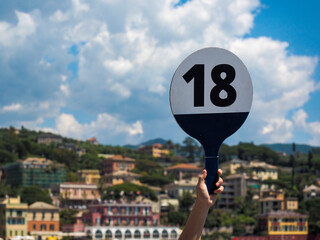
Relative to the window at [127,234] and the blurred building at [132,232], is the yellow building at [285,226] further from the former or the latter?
the window at [127,234]

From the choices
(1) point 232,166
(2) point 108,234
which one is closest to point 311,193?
(1) point 232,166

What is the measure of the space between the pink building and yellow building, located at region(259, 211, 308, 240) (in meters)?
14.1

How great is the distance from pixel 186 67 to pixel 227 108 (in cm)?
33

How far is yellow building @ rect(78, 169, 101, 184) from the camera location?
124 m

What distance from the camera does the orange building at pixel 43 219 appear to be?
267 feet

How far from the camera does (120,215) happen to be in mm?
84438

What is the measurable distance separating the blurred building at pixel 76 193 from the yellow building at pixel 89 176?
45.9 ft

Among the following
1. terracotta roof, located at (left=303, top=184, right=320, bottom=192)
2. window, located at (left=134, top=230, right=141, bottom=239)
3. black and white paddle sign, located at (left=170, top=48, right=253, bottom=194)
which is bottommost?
window, located at (left=134, top=230, right=141, bottom=239)

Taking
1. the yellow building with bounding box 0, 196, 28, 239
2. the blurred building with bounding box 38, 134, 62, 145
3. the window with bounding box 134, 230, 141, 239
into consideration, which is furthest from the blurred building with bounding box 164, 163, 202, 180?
the yellow building with bounding box 0, 196, 28, 239

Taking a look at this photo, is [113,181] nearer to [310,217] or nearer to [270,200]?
[270,200]

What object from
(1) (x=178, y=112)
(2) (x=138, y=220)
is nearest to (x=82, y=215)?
(2) (x=138, y=220)

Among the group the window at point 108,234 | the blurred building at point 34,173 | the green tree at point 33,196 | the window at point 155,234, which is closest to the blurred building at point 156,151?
the blurred building at point 34,173

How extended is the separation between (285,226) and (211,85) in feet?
285

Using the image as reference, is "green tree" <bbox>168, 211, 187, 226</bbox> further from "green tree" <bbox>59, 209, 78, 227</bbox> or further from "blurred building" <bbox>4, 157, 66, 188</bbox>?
"blurred building" <bbox>4, 157, 66, 188</bbox>
